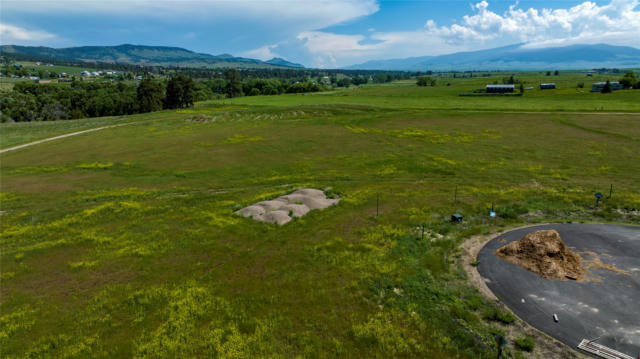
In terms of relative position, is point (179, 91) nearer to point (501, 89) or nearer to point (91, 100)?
point (91, 100)

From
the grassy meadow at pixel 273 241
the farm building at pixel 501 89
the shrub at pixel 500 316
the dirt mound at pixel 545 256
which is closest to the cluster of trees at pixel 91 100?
the grassy meadow at pixel 273 241

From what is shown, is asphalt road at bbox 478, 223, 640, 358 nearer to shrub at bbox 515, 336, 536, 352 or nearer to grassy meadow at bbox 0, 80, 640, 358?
shrub at bbox 515, 336, 536, 352

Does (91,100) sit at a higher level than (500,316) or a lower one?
higher

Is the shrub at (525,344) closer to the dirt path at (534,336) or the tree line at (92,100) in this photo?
the dirt path at (534,336)

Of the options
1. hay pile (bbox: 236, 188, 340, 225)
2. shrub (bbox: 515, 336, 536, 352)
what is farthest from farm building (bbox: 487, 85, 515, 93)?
shrub (bbox: 515, 336, 536, 352)

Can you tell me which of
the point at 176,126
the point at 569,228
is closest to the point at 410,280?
the point at 569,228

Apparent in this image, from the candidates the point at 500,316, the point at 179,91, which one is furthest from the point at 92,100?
the point at 500,316
